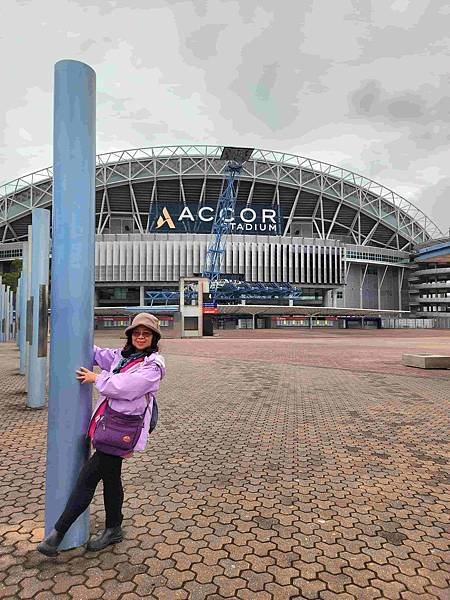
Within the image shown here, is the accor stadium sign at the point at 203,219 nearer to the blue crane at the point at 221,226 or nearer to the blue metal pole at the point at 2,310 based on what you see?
the blue crane at the point at 221,226

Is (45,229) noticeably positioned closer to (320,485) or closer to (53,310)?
(53,310)

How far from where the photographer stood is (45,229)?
26.8ft

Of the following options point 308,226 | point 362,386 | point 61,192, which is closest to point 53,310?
point 61,192

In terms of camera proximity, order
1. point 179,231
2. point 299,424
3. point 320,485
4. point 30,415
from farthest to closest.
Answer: point 179,231 → point 30,415 → point 299,424 → point 320,485

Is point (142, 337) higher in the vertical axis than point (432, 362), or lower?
higher

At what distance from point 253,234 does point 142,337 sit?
80533 mm

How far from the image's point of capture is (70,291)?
11.5 feet

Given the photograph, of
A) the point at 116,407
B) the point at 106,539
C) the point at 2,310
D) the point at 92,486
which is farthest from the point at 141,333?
the point at 2,310

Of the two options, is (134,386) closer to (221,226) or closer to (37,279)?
(37,279)

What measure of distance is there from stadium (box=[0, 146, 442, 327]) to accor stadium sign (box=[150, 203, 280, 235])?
0.68ft

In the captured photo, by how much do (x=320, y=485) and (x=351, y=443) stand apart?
1.85 meters

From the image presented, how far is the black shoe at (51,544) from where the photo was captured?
3.24 m

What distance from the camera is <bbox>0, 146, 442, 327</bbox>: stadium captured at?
76.8 metres

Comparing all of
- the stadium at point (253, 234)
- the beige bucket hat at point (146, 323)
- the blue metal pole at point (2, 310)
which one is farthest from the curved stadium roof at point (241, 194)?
the beige bucket hat at point (146, 323)
